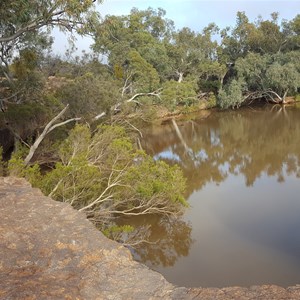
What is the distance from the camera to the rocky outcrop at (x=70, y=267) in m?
2.88

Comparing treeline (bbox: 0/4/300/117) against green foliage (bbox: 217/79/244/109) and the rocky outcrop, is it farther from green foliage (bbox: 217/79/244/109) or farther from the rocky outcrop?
the rocky outcrop

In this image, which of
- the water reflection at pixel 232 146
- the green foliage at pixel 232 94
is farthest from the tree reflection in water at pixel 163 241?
the green foliage at pixel 232 94

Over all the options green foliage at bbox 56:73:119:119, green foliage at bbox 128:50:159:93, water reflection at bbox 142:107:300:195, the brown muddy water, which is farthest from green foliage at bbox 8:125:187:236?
green foliage at bbox 128:50:159:93

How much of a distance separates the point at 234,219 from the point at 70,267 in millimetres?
6575

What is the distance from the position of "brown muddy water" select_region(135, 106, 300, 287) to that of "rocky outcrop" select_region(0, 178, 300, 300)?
11.4ft

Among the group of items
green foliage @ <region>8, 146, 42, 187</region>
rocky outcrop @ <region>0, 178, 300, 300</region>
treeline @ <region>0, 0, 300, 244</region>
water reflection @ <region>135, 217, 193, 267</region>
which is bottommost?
rocky outcrop @ <region>0, 178, 300, 300</region>

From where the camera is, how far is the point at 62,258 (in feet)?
11.0

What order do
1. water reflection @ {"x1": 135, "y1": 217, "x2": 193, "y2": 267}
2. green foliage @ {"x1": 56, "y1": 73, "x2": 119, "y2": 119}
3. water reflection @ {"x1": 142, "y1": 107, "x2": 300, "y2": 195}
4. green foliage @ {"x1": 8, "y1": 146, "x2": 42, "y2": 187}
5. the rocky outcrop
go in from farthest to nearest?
green foliage @ {"x1": 56, "y1": 73, "x2": 119, "y2": 119} < water reflection @ {"x1": 142, "y1": 107, "x2": 300, "y2": 195} < green foliage @ {"x1": 8, "y1": 146, "x2": 42, "y2": 187} < water reflection @ {"x1": 135, "y1": 217, "x2": 193, "y2": 267} < the rocky outcrop

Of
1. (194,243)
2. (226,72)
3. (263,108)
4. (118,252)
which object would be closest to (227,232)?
(194,243)

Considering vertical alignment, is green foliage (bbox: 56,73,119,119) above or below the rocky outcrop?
above

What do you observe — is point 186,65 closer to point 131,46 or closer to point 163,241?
point 131,46

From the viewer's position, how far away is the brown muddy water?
274 inches

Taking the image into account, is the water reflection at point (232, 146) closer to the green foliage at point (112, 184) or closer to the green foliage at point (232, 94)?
the green foliage at point (232, 94)

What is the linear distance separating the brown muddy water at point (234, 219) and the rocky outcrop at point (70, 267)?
349cm
